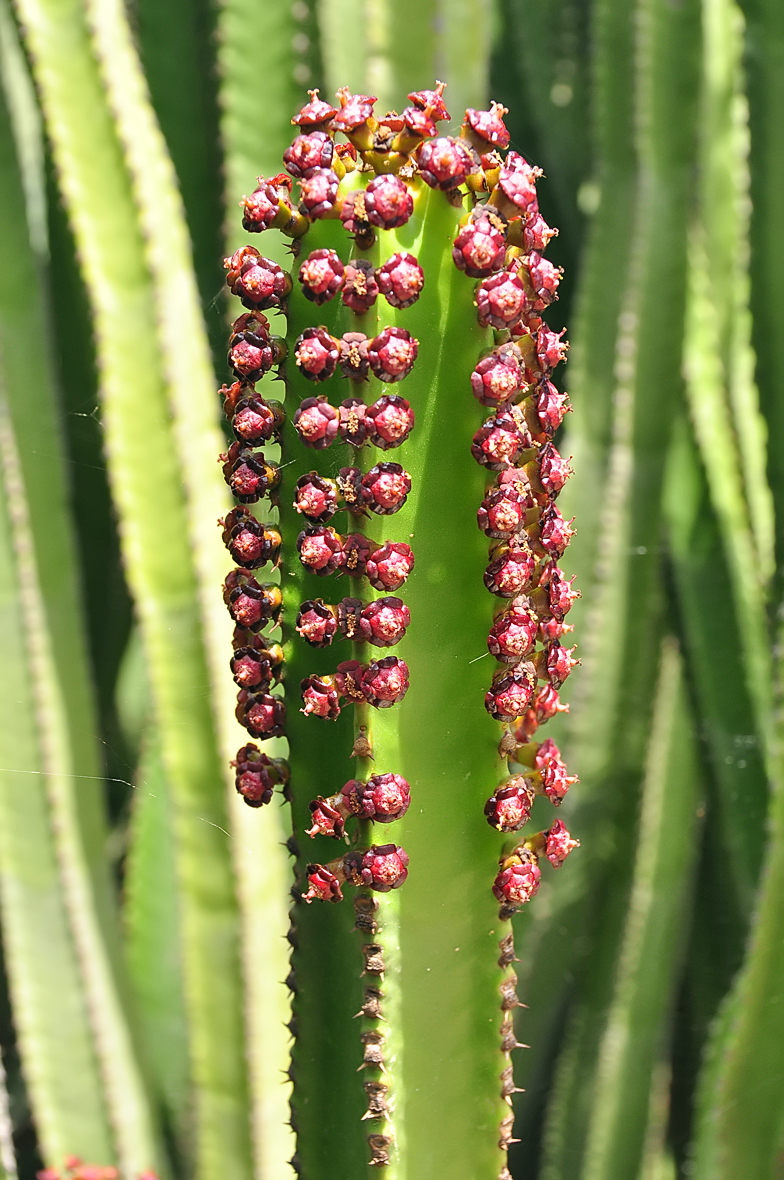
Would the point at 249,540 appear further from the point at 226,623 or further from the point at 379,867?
the point at 226,623

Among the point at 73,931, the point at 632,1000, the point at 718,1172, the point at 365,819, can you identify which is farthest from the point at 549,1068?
the point at 365,819

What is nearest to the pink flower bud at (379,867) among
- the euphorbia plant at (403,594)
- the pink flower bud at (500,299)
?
the euphorbia plant at (403,594)

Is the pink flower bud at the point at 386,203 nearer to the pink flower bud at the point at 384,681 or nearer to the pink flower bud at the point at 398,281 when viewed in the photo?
the pink flower bud at the point at 398,281

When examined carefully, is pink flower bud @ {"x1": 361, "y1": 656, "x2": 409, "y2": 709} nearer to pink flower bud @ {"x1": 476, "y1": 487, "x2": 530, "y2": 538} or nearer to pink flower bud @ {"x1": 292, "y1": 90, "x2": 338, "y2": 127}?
pink flower bud @ {"x1": 476, "y1": 487, "x2": 530, "y2": 538}

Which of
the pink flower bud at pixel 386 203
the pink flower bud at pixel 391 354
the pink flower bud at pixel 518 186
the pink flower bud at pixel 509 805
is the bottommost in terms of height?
the pink flower bud at pixel 509 805

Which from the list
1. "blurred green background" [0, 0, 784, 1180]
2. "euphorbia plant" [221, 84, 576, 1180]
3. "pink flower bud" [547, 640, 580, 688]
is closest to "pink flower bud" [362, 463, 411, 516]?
"euphorbia plant" [221, 84, 576, 1180]

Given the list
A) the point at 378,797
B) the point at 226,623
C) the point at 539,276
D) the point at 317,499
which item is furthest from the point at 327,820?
the point at 226,623
